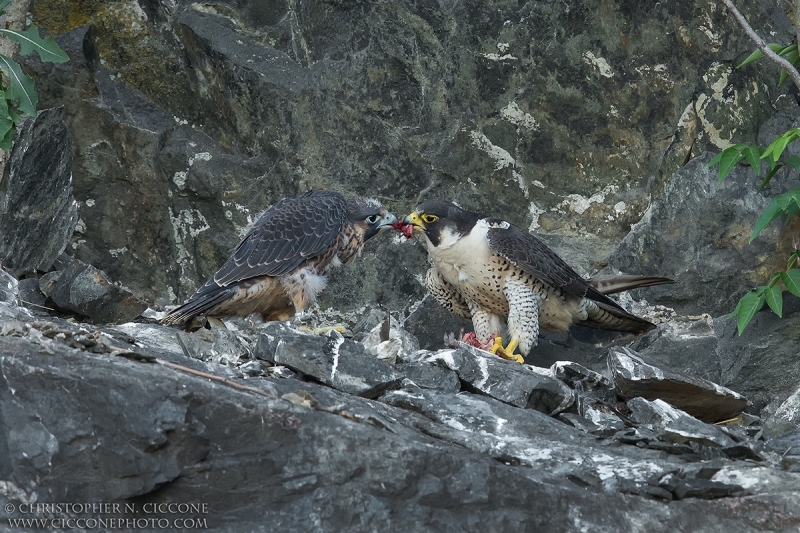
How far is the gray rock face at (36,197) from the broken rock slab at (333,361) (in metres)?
2.56

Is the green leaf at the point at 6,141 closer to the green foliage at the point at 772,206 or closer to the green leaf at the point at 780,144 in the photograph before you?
the green foliage at the point at 772,206

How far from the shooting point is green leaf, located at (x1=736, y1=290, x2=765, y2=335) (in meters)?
5.24

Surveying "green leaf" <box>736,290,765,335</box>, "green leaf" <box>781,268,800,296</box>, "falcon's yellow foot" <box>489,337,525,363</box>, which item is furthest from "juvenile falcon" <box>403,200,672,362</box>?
"green leaf" <box>781,268,800,296</box>

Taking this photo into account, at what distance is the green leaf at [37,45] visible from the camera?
5512 mm

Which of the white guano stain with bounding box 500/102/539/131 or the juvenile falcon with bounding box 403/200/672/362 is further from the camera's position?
the white guano stain with bounding box 500/102/539/131

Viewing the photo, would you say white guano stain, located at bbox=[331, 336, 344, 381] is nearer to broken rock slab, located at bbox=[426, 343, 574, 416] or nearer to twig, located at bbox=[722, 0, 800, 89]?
broken rock slab, located at bbox=[426, 343, 574, 416]

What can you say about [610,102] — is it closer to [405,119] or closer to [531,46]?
[531,46]

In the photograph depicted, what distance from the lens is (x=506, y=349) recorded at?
592 cm

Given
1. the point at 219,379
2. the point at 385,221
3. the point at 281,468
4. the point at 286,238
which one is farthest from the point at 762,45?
the point at 281,468

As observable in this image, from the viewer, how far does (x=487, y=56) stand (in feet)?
21.2

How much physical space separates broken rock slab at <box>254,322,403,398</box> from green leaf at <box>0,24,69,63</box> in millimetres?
2082

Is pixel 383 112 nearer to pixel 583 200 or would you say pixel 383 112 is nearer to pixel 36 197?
pixel 583 200

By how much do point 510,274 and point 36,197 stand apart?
281 cm

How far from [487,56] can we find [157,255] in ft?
7.66
